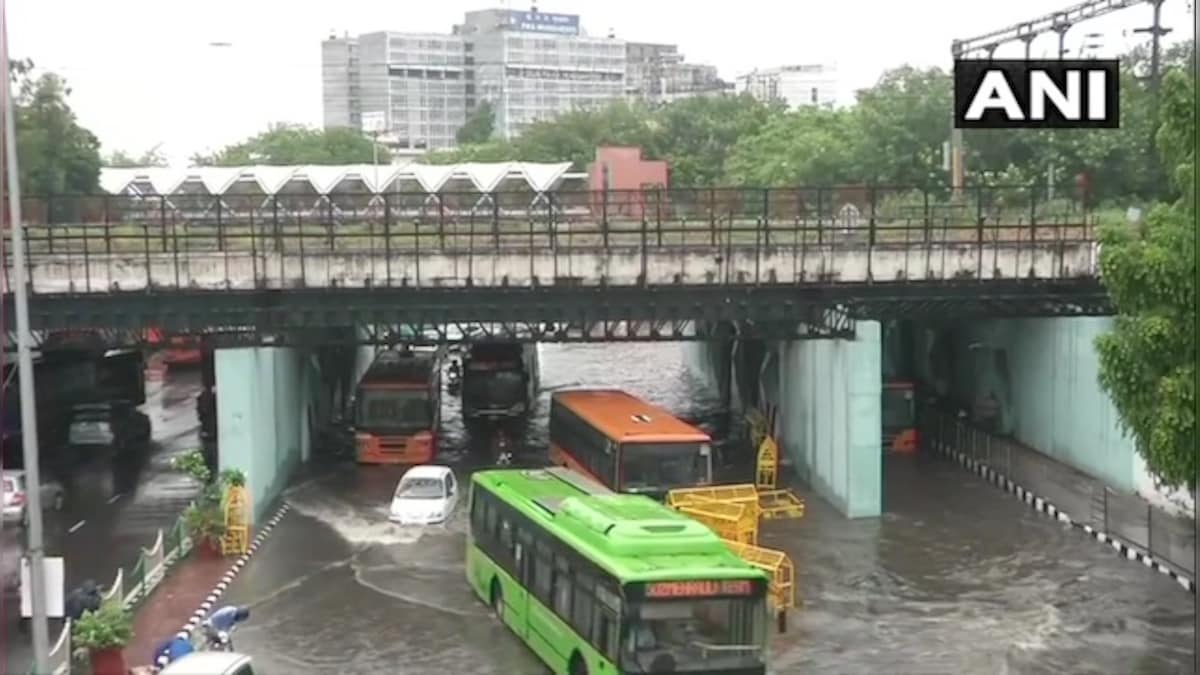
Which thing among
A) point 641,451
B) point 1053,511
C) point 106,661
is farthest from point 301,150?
point 106,661

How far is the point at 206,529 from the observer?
2166 centimetres

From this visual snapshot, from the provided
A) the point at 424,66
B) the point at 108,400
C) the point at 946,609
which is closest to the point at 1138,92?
the point at 946,609

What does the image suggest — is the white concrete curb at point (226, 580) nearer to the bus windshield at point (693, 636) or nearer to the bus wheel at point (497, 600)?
the bus wheel at point (497, 600)

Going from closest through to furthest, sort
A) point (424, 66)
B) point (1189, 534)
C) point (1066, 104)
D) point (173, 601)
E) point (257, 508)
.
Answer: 1. point (1066, 104)
2. point (173, 601)
3. point (1189, 534)
4. point (257, 508)
5. point (424, 66)

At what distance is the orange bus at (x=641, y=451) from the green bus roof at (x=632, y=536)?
17.3 ft

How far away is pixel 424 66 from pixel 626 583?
295 feet

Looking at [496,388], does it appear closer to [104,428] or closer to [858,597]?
[104,428]

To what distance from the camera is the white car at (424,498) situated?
77.7 feet

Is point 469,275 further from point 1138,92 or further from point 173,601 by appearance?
point 1138,92

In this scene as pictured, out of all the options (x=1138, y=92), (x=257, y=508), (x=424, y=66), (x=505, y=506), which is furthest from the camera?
(x=424, y=66)

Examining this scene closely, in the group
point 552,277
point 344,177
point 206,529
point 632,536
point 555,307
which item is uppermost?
point 344,177

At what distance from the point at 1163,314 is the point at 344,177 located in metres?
37.0

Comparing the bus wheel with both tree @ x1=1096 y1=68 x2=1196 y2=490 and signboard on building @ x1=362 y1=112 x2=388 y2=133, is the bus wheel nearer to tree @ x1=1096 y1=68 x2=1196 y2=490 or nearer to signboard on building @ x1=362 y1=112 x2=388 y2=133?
tree @ x1=1096 y1=68 x2=1196 y2=490

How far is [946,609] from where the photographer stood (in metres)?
18.6
